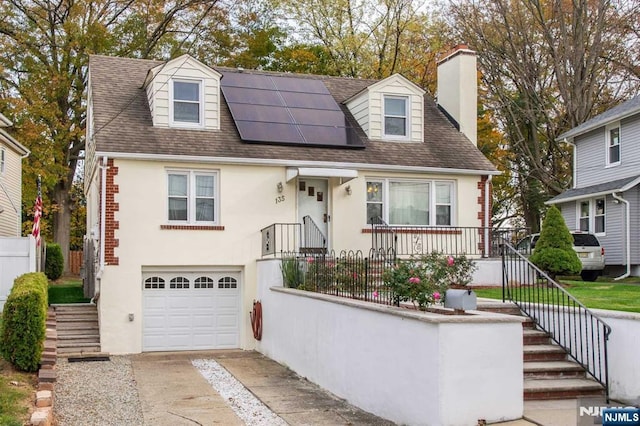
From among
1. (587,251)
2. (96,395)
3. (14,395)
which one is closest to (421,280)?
(14,395)

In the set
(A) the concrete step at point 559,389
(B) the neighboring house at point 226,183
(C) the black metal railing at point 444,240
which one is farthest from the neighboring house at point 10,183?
(A) the concrete step at point 559,389

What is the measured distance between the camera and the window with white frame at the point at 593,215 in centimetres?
2552

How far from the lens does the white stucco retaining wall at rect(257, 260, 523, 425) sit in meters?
8.04

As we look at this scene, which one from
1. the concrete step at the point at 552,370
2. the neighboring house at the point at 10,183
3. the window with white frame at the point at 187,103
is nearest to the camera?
the concrete step at the point at 552,370

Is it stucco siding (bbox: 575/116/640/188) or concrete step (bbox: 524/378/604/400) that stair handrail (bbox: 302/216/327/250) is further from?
stucco siding (bbox: 575/116/640/188)

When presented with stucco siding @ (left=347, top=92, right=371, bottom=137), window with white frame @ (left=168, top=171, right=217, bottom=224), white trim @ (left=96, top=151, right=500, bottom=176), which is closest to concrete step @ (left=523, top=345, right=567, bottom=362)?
white trim @ (left=96, top=151, right=500, bottom=176)

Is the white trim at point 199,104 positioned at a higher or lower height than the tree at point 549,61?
lower

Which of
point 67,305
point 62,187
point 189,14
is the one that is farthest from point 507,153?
point 67,305

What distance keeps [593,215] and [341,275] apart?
17.0 meters

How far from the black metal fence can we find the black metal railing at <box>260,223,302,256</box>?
55.5 inches

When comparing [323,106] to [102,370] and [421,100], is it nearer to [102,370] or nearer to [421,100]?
[421,100]

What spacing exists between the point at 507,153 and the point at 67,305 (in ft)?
81.9

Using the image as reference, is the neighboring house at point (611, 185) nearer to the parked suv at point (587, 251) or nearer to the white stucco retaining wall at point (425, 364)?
the parked suv at point (587, 251)

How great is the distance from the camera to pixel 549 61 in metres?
32.9
